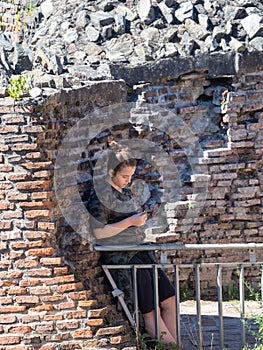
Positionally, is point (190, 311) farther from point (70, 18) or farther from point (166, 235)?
point (70, 18)

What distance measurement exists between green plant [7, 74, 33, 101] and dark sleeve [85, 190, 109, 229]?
0.93 m

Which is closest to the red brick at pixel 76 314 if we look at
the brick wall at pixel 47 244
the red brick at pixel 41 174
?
the brick wall at pixel 47 244

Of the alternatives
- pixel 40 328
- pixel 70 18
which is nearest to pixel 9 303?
pixel 40 328

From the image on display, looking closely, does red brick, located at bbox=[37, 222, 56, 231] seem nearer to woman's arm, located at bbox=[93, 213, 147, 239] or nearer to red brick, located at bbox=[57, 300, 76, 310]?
woman's arm, located at bbox=[93, 213, 147, 239]

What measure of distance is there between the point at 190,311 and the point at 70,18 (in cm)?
344

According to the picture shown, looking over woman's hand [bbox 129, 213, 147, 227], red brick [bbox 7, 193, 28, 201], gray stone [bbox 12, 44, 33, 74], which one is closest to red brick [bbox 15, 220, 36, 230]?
red brick [bbox 7, 193, 28, 201]

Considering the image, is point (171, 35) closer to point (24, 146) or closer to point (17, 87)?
point (17, 87)

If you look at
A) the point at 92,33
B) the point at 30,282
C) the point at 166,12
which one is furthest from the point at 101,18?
the point at 30,282

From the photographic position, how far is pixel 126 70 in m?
8.77

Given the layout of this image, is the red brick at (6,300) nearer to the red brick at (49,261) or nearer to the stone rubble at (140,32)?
the red brick at (49,261)

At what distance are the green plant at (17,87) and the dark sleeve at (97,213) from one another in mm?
930

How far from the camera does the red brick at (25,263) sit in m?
6.39

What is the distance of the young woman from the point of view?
262 inches

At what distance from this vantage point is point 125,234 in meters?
6.77
